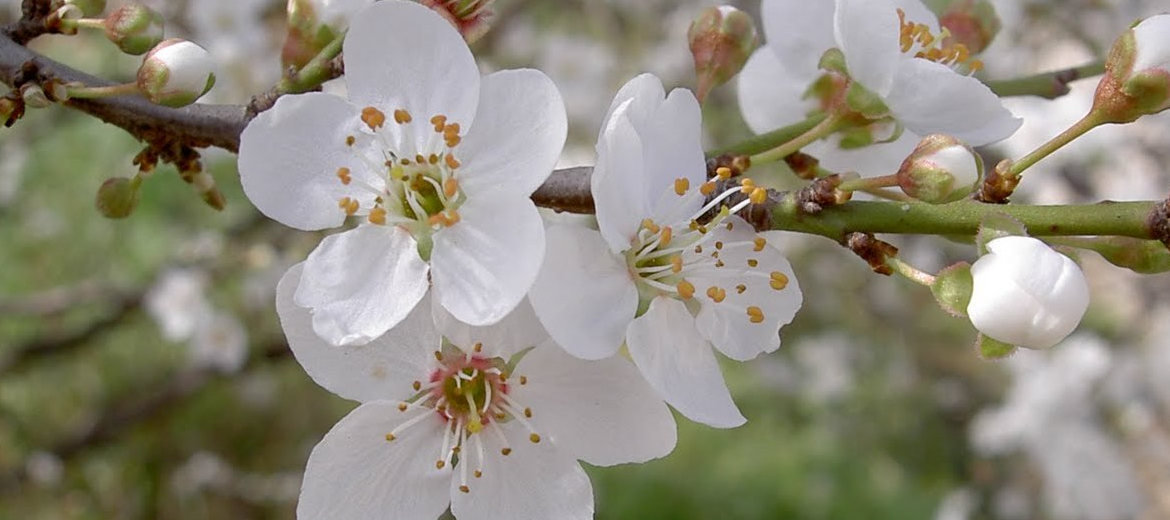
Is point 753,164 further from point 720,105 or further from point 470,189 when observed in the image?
point 720,105

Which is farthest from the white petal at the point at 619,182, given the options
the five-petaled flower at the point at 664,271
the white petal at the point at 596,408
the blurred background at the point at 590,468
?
the blurred background at the point at 590,468

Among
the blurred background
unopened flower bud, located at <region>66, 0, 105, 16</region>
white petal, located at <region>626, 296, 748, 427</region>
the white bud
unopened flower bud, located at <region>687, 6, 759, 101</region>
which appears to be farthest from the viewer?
the blurred background

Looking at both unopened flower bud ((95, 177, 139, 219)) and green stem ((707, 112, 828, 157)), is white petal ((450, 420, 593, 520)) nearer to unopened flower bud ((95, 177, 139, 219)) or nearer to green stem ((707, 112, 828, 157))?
green stem ((707, 112, 828, 157))

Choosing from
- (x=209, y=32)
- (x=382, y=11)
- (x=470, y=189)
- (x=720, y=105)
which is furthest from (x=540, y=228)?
(x=720, y=105)

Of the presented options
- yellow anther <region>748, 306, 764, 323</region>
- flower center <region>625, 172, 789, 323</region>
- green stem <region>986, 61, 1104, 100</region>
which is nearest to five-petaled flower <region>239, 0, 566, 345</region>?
flower center <region>625, 172, 789, 323</region>

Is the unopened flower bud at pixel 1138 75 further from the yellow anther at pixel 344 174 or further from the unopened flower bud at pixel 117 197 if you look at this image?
the unopened flower bud at pixel 117 197

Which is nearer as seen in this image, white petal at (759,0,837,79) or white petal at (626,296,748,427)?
white petal at (626,296,748,427)
